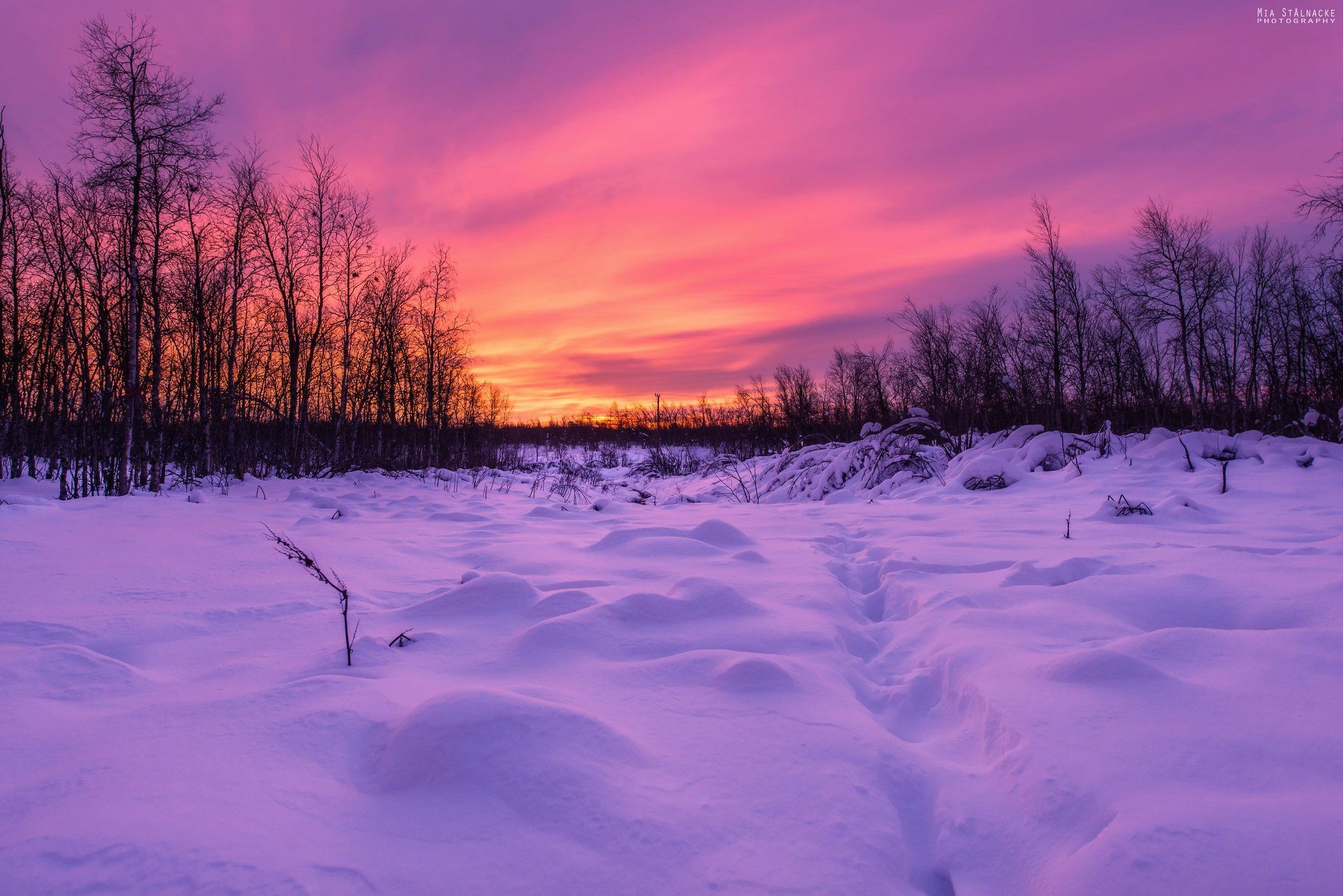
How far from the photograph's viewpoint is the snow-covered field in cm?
110

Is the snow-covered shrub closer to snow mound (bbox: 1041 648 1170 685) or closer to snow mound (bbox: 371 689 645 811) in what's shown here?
snow mound (bbox: 1041 648 1170 685)

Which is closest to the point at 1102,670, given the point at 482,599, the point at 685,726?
the point at 685,726

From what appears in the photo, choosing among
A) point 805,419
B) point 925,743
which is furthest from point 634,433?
point 925,743

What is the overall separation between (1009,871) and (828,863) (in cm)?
38

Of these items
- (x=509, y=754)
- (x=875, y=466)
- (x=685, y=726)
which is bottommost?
(x=685, y=726)

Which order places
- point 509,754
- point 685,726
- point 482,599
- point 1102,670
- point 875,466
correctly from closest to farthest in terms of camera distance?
point 509,754 < point 685,726 < point 1102,670 < point 482,599 < point 875,466

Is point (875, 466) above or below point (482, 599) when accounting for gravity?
above

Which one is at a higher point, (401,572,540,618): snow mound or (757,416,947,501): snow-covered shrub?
(757,416,947,501): snow-covered shrub

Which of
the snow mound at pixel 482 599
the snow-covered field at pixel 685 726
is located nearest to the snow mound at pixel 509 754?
the snow-covered field at pixel 685 726

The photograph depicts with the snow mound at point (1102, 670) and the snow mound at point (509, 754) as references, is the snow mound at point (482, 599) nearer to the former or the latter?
the snow mound at point (509, 754)

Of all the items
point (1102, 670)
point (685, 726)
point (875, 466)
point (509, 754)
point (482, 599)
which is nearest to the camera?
point (509, 754)

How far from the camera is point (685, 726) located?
1739 mm

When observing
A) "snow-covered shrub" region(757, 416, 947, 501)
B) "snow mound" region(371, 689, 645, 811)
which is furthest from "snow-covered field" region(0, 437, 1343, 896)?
"snow-covered shrub" region(757, 416, 947, 501)

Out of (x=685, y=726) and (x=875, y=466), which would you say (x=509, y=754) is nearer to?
(x=685, y=726)
